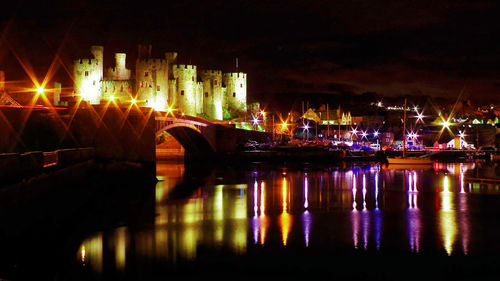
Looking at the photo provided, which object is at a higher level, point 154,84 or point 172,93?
point 154,84

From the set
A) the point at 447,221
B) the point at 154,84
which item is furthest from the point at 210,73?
the point at 447,221

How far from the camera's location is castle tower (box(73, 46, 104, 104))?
1770 inches

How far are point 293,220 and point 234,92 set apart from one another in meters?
42.0

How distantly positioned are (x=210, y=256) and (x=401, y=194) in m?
11.0

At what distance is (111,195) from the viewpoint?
17.0 metres

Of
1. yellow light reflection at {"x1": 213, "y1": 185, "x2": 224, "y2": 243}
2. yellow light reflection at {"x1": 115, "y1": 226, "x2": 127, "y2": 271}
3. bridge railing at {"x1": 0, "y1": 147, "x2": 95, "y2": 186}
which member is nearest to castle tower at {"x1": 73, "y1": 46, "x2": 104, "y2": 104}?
yellow light reflection at {"x1": 213, "y1": 185, "x2": 224, "y2": 243}

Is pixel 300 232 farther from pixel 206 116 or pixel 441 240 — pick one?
pixel 206 116

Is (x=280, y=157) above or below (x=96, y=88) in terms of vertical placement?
below

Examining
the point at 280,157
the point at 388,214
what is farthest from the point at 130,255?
the point at 280,157

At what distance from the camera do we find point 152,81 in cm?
4488

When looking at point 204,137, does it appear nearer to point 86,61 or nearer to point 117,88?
point 117,88

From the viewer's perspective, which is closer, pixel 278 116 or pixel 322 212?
pixel 322 212

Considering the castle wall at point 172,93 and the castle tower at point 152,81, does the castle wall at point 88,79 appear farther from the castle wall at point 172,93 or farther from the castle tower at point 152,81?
the castle wall at point 172,93

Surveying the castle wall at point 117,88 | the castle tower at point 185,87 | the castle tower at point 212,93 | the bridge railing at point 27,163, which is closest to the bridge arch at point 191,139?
the castle tower at point 185,87
